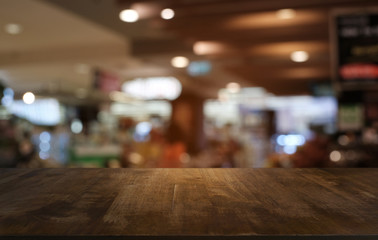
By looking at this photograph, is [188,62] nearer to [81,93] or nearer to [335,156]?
[335,156]

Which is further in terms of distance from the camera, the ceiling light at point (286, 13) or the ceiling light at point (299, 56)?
the ceiling light at point (299, 56)

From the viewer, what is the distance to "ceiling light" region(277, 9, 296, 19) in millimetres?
4146

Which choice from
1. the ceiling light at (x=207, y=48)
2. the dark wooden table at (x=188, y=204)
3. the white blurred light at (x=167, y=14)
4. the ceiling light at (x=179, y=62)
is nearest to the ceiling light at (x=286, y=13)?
the white blurred light at (x=167, y=14)

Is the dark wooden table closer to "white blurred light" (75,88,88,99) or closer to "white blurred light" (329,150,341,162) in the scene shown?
"white blurred light" (329,150,341,162)

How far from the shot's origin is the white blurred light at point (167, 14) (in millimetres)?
4109

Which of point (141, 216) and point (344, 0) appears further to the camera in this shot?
point (344, 0)

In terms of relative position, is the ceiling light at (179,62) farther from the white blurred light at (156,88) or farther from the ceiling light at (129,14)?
the white blurred light at (156,88)

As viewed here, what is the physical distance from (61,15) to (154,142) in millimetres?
3145

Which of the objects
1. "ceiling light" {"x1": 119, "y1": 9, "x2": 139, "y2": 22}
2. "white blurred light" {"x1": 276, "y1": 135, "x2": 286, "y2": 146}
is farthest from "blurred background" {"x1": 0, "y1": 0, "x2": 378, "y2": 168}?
"white blurred light" {"x1": 276, "y1": 135, "x2": 286, "y2": 146}

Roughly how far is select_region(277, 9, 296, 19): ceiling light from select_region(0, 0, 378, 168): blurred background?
0.01m

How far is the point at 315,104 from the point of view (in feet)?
58.6

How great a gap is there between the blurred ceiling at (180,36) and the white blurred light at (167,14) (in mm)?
73

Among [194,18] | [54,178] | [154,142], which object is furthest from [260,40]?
[54,178]

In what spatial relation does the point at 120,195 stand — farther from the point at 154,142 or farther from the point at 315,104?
the point at 315,104
